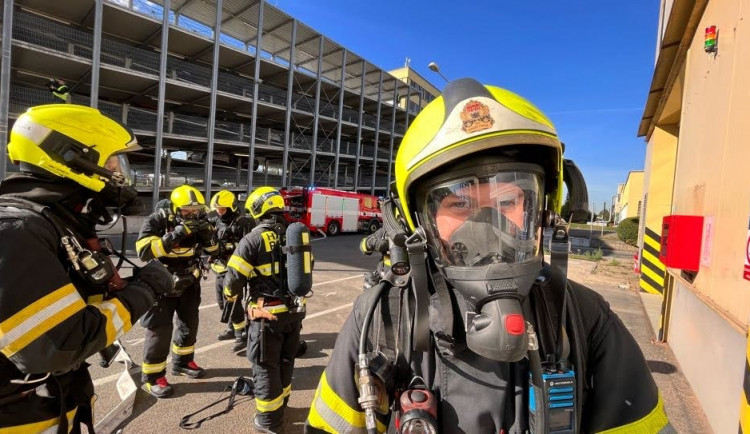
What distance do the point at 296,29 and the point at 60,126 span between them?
68.9 feet

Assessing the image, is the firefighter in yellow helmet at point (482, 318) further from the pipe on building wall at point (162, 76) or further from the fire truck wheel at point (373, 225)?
the fire truck wheel at point (373, 225)

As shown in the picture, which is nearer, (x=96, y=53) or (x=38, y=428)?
(x=38, y=428)

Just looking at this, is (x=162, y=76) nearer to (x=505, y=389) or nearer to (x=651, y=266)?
(x=505, y=389)

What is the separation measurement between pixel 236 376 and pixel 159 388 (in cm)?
76

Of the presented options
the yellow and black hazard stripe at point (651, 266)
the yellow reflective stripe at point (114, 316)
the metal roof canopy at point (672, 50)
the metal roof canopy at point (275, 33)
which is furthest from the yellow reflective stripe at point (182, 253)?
the metal roof canopy at point (275, 33)

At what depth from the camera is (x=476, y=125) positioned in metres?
1.05

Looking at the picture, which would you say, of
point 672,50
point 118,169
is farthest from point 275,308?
point 672,50

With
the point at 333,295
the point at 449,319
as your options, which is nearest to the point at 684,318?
the point at 449,319

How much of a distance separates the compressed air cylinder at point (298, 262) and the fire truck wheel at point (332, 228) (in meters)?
16.0

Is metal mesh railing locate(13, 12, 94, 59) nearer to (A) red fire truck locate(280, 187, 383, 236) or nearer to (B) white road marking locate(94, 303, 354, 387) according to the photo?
(A) red fire truck locate(280, 187, 383, 236)

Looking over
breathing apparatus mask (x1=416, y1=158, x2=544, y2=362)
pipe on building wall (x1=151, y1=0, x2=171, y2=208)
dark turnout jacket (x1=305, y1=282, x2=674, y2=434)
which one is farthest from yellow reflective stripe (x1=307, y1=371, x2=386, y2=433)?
pipe on building wall (x1=151, y1=0, x2=171, y2=208)

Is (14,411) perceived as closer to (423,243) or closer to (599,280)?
(423,243)

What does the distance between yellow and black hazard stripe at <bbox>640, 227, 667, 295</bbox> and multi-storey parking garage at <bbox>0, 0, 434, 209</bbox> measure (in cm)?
1609

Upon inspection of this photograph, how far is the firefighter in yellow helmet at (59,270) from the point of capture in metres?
1.45
